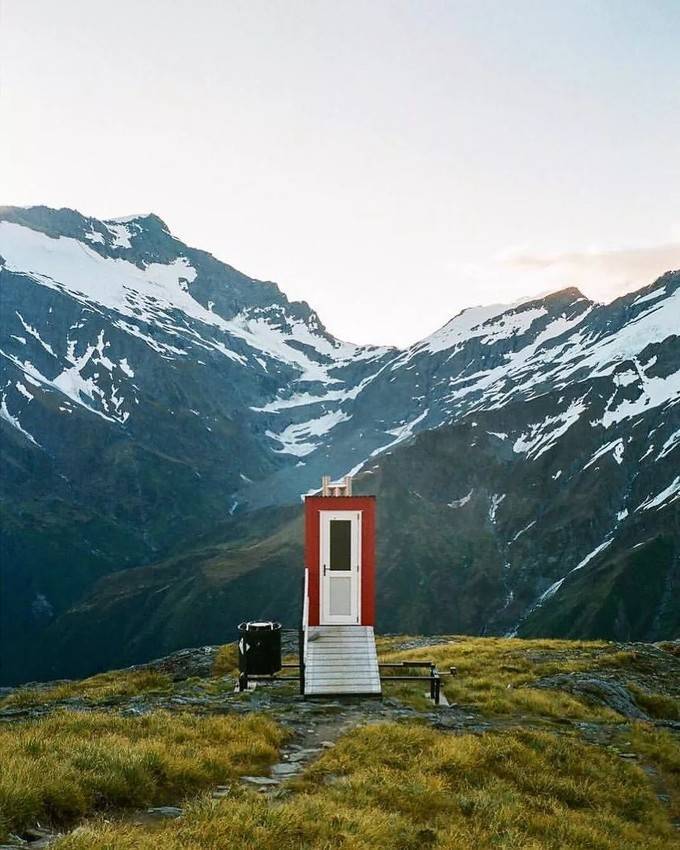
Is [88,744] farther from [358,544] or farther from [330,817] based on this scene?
[358,544]

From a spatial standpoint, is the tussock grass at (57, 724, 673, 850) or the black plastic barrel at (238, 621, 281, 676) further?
the black plastic barrel at (238, 621, 281, 676)

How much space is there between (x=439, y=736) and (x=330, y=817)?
6853mm

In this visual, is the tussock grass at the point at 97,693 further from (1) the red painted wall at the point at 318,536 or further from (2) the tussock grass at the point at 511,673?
(2) the tussock grass at the point at 511,673

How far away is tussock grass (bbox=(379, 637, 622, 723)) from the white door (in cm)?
308

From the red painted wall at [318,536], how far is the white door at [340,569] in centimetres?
18

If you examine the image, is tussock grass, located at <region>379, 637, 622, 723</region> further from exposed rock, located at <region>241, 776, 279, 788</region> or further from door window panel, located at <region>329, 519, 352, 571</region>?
exposed rock, located at <region>241, 776, 279, 788</region>

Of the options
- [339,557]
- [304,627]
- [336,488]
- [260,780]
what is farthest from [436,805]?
[336,488]

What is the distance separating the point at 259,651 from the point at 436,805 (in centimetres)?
1383

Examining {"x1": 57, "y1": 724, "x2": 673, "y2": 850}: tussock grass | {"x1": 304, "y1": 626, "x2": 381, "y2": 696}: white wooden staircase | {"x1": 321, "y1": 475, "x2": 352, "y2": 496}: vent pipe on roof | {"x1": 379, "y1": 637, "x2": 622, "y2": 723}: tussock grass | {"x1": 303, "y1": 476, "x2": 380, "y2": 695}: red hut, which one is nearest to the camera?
{"x1": 57, "y1": 724, "x2": 673, "y2": 850}: tussock grass

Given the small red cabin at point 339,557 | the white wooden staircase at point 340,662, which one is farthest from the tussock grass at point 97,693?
the small red cabin at point 339,557

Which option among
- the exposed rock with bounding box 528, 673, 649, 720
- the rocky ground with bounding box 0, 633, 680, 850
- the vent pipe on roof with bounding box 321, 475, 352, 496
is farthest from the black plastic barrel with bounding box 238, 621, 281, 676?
the exposed rock with bounding box 528, 673, 649, 720

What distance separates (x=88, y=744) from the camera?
41.1ft

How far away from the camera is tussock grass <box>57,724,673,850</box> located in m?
9.54

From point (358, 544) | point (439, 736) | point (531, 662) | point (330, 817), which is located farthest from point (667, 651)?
point (330, 817)
